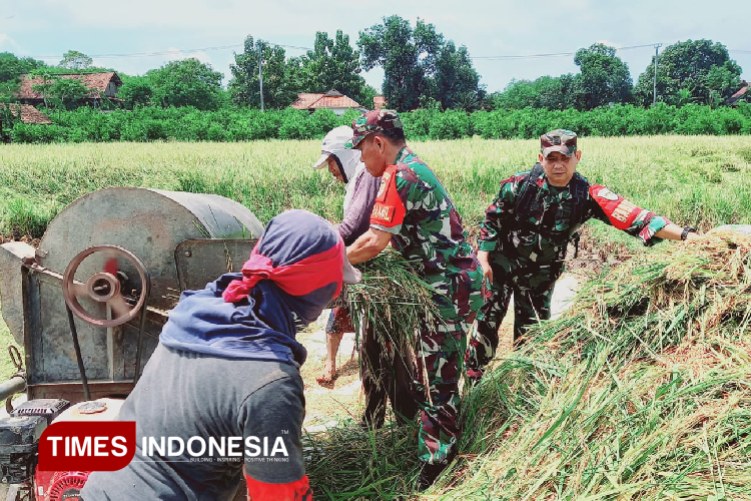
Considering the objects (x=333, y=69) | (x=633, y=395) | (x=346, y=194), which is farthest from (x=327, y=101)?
(x=633, y=395)

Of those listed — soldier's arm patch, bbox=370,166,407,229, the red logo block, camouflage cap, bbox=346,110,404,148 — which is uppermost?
camouflage cap, bbox=346,110,404,148

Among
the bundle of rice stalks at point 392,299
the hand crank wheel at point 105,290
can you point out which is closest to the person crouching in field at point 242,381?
the hand crank wheel at point 105,290

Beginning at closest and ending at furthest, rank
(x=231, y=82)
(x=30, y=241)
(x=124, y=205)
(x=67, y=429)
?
1. (x=67, y=429)
2. (x=124, y=205)
3. (x=30, y=241)
4. (x=231, y=82)

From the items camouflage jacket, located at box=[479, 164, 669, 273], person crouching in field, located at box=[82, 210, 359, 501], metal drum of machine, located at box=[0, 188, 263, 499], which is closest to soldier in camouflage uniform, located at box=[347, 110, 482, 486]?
metal drum of machine, located at box=[0, 188, 263, 499]

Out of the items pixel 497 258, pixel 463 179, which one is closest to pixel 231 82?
pixel 463 179

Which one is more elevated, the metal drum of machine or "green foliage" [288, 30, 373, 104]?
"green foliage" [288, 30, 373, 104]

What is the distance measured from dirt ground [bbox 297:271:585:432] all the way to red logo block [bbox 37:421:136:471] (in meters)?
1.58

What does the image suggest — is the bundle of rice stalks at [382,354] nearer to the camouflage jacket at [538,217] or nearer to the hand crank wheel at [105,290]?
the hand crank wheel at [105,290]

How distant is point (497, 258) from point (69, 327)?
2368 millimetres

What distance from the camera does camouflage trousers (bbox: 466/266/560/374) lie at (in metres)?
3.90

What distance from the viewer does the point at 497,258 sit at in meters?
3.94

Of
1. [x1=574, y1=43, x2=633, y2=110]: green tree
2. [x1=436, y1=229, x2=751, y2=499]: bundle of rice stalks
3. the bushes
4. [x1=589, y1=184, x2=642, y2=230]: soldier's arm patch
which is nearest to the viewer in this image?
[x1=436, y1=229, x2=751, y2=499]: bundle of rice stalks

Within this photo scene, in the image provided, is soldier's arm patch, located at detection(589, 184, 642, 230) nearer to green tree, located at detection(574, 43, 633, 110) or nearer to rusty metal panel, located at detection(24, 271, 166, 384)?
rusty metal panel, located at detection(24, 271, 166, 384)

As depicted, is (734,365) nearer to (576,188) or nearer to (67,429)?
(576,188)
